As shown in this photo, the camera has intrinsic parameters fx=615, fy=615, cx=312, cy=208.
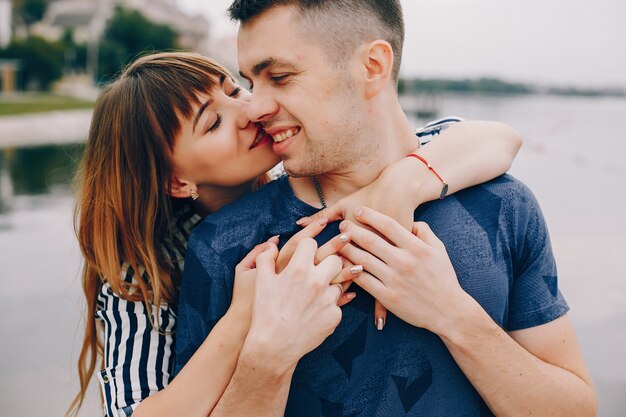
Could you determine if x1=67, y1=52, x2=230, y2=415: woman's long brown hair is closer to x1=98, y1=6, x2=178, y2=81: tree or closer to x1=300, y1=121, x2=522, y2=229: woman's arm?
x1=300, y1=121, x2=522, y2=229: woman's arm

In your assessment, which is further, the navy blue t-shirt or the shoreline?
the shoreline

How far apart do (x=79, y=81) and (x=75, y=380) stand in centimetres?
6134

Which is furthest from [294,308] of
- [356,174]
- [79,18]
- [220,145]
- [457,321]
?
[79,18]

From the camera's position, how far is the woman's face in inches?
91.5

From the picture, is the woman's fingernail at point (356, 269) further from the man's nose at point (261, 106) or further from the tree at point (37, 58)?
the tree at point (37, 58)

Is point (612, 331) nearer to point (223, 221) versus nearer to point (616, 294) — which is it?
point (616, 294)

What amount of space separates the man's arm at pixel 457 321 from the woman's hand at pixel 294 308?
116mm

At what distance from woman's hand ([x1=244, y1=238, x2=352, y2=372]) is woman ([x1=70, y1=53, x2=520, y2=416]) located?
0.22m

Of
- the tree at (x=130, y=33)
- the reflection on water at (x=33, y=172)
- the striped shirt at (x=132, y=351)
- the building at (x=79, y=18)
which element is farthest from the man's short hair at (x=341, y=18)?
the building at (x=79, y=18)

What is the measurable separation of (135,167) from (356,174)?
87 cm

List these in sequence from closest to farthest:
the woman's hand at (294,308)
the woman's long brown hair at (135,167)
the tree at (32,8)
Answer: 1. the woman's hand at (294,308)
2. the woman's long brown hair at (135,167)
3. the tree at (32,8)

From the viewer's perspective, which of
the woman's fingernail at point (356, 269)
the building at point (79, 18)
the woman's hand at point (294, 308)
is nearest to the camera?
the woman's hand at point (294, 308)

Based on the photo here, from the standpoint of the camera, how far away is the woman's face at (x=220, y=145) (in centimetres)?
232

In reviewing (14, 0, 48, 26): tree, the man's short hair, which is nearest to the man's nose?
the man's short hair
